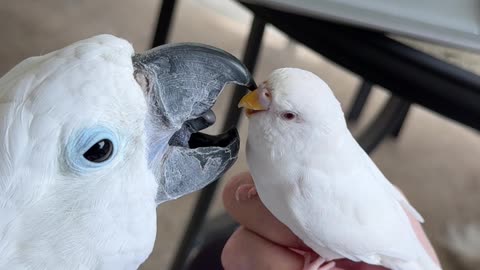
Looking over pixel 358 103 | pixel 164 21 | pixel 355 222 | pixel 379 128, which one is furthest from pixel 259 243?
pixel 358 103

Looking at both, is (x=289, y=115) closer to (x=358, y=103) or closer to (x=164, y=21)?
(x=164, y=21)

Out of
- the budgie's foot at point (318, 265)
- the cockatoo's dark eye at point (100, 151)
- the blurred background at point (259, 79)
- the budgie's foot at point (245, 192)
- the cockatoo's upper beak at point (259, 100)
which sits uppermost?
the cockatoo's upper beak at point (259, 100)

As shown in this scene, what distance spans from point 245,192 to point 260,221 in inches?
1.6

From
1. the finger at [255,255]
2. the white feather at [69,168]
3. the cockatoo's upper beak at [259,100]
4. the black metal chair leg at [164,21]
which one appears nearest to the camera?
the white feather at [69,168]

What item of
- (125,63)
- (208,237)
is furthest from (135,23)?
(125,63)

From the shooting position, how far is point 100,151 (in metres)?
0.49

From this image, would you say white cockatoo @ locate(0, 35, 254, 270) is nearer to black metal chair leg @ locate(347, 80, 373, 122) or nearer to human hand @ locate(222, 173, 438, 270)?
human hand @ locate(222, 173, 438, 270)

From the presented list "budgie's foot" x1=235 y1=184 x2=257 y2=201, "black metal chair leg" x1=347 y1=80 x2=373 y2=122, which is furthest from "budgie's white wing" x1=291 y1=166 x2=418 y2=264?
"black metal chair leg" x1=347 y1=80 x2=373 y2=122

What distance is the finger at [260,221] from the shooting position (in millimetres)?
711

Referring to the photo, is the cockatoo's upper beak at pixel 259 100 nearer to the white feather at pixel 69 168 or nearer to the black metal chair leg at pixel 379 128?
the white feather at pixel 69 168

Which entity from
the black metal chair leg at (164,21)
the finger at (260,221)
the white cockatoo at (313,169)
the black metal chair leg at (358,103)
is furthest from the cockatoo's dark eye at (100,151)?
the black metal chair leg at (358,103)

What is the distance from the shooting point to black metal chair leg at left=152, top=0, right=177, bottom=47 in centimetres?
123

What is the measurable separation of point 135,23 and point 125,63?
4.95 ft

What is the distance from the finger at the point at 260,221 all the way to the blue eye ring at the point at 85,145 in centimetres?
26
